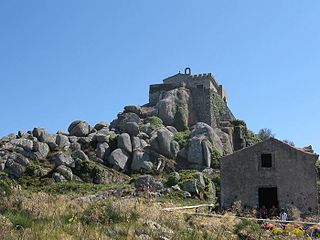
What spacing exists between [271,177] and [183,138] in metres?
27.1

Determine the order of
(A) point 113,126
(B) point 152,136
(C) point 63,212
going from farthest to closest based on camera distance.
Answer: (A) point 113,126 → (B) point 152,136 → (C) point 63,212

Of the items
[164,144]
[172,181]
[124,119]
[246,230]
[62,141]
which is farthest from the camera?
[124,119]

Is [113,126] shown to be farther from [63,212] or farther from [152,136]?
[63,212]

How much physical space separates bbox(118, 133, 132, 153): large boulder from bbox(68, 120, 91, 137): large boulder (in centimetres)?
710

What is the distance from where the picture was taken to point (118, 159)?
48.8m

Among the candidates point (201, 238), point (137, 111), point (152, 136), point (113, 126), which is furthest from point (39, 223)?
point (137, 111)

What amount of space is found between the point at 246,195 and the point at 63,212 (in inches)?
794

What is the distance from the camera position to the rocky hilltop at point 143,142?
4469cm

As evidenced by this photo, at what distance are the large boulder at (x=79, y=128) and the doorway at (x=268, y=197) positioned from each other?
103ft

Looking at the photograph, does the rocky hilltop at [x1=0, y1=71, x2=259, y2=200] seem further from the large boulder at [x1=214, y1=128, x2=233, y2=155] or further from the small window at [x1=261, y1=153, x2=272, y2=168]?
the small window at [x1=261, y1=153, x2=272, y2=168]

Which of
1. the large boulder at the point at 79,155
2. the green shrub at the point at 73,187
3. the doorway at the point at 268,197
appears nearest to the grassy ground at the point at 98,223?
the doorway at the point at 268,197

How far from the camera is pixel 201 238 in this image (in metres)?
10.8

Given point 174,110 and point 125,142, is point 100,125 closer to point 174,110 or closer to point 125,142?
point 174,110

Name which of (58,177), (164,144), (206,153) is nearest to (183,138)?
(164,144)
